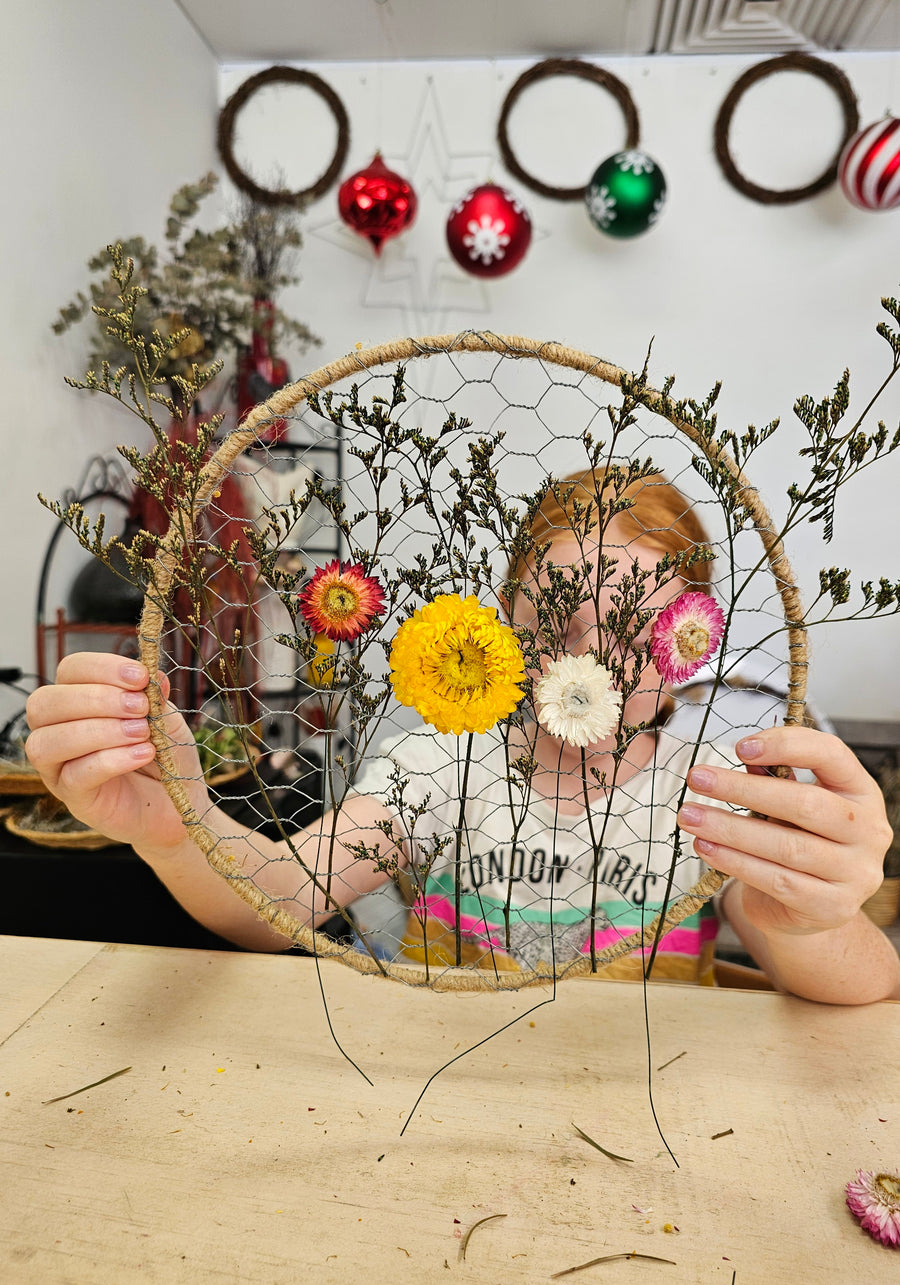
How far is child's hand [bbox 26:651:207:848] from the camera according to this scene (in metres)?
0.56

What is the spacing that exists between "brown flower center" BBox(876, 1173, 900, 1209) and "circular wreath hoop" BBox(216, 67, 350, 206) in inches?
98.0

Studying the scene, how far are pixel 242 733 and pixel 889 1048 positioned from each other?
528 mm

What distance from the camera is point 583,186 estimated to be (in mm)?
2334

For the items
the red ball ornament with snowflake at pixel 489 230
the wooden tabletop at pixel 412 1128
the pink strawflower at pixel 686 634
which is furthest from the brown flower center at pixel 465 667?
the red ball ornament with snowflake at pixel 489 230

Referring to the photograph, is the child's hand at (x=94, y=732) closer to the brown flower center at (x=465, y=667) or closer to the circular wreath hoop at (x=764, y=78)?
the brown flower center at (x=465, y=667)

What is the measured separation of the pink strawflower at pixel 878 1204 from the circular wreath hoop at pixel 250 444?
0.17m

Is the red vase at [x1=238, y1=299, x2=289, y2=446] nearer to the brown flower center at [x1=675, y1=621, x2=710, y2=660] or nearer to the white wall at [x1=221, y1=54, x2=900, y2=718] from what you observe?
the white wall at [x1=221, y1=54, x2=900, y2=718]

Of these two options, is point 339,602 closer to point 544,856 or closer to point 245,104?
point 544,856

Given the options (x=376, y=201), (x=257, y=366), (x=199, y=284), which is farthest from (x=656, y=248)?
(x=199, y=284)

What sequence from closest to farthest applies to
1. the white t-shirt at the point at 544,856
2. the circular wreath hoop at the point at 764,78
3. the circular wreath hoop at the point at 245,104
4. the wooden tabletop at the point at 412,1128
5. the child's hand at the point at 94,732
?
the wooden tabletop at the point at 412,1128 < the child's hand at the point at 94,732 < the white t-shirt at the point at 544,856 < the circular wreath hoop at the point at 764,78 < the circular wreath hoop at the point at 245,104

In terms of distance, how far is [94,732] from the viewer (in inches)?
22.2

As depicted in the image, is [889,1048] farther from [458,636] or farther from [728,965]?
[458,636]

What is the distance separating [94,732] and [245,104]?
2.46m

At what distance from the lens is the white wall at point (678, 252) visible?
2.29 metres
